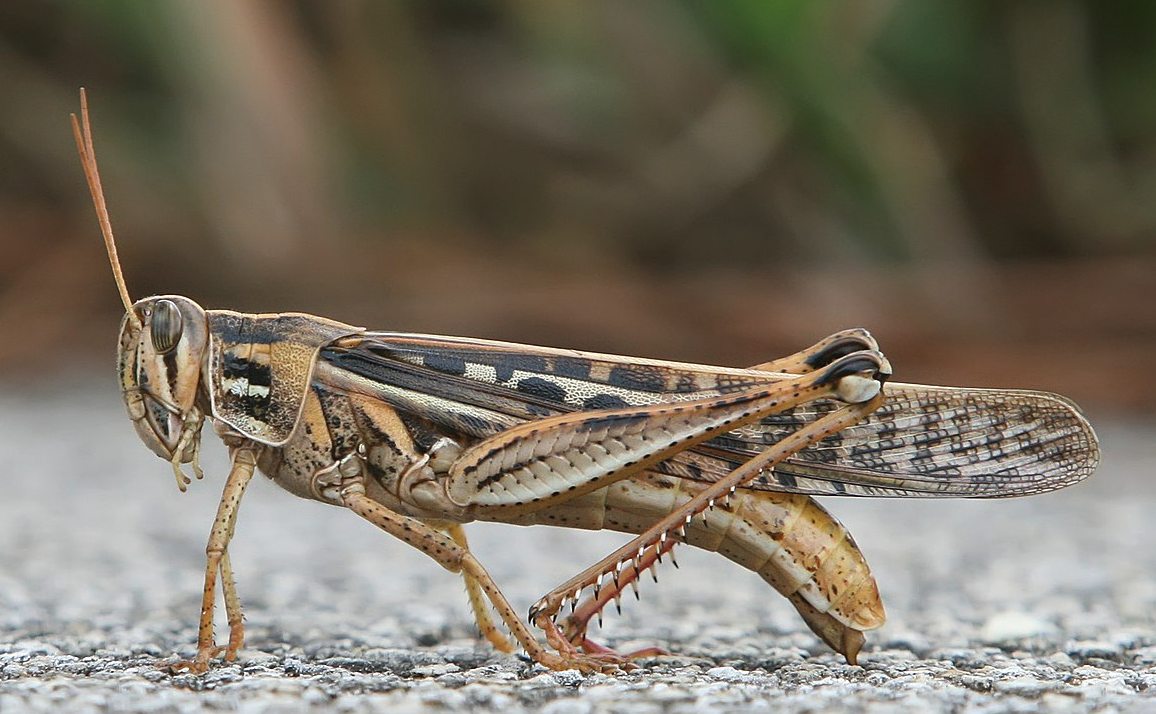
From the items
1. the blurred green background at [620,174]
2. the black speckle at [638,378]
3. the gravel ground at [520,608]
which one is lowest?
the gravel ground at [520,608]

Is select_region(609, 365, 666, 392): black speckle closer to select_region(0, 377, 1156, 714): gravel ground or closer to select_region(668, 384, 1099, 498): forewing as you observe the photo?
select_region(668, 384, 1099, 498): forewing

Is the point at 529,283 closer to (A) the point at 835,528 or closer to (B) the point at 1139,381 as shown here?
(B) the point at 1139,381

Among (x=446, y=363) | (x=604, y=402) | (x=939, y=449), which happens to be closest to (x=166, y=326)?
(x=446, y=363)

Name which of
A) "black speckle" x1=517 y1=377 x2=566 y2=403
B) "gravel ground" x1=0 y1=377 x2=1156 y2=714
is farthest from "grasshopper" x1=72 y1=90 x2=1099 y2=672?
"gravel ground" x1=0 y1=377 x2=1156 y2=714

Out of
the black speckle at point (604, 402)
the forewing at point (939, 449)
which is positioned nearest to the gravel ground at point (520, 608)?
the forewing at point (939, 449)

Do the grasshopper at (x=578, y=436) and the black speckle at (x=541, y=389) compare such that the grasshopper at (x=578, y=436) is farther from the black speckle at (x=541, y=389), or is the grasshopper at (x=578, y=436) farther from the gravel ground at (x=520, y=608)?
the gravel ground at (x=520, y=608)

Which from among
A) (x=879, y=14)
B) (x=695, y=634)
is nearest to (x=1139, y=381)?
(x=879, y=14)

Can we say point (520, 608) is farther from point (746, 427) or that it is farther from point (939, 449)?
point (939, 449)
